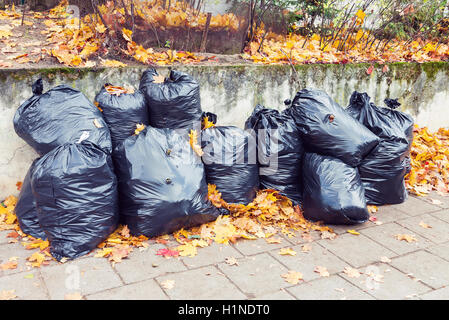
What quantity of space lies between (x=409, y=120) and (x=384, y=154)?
60 centimetres

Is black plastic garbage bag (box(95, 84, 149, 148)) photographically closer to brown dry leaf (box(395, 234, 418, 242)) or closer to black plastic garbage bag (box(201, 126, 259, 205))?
black plastic garbage bag (box(201, 126, 259, 205))

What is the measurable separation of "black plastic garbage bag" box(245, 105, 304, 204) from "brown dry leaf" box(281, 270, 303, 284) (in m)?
1.05

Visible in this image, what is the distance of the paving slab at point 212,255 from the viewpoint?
9.64ft

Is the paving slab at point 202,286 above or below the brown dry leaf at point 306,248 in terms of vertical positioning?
below

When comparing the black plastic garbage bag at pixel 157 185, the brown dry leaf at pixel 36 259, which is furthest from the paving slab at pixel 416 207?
the brown dry leaf at pixel 36 259

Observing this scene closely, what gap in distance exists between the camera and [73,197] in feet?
9.49

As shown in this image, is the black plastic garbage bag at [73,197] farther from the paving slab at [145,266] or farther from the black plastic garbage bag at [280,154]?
the black plastic garbage bag at [280,154]

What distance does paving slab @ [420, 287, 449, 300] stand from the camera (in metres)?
2.62

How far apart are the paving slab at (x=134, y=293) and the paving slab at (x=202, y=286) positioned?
0.17 feet

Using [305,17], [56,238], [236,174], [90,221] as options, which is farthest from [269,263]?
[305,17]

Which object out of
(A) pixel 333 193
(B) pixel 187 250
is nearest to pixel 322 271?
(A) pixel 333 193

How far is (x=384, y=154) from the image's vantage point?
3.87 meters

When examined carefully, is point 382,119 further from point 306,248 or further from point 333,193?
point 306,248

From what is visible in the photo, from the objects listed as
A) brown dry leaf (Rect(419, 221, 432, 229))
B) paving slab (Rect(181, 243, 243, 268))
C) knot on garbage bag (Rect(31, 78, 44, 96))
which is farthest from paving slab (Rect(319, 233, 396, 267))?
knot on garbage bag (Rect(31, 78, 44, 96))
